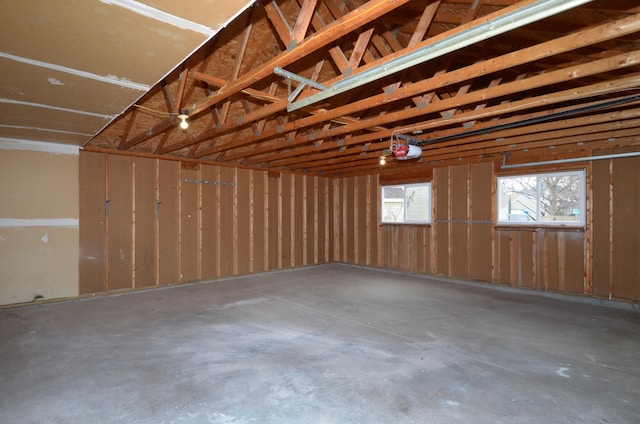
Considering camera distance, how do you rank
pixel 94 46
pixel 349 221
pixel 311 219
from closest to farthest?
1. pixel 94 46
2. pixel 311 219
3. pixel 349 221

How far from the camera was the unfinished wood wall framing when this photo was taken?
5.02 metres

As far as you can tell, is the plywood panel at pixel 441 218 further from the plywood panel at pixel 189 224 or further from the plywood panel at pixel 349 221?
the plywood panel at pixel 189 224

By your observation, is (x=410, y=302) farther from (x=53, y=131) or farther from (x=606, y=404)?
(x=53, y=131)

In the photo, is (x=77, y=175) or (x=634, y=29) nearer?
(x=634, y=29)

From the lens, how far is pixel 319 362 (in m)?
2.93

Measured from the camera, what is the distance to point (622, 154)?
15.5 ft

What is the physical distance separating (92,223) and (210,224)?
202 centimetres

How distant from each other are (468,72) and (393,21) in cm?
174

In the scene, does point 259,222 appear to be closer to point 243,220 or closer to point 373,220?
point 243,220

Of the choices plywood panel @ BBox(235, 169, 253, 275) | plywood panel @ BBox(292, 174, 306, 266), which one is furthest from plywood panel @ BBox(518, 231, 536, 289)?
plywood panel @ BBox(235, 169, 253, 275)

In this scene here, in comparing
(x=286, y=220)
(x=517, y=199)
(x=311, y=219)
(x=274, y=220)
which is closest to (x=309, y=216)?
(x=311, y=219)

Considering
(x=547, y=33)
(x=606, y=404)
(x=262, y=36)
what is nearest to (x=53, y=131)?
(x=262, y=36)

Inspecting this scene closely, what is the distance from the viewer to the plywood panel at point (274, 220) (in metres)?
7.67

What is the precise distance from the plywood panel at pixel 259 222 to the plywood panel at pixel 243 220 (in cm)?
12
